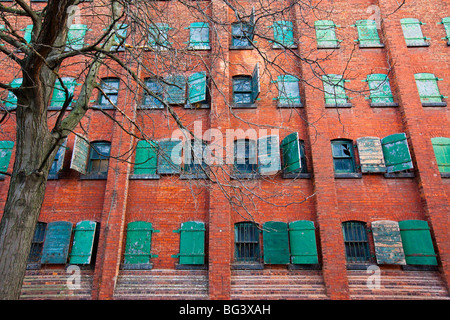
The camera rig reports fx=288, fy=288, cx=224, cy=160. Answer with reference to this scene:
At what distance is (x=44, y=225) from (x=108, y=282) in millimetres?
2966

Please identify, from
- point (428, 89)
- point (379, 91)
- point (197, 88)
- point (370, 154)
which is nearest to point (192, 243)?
point (197, 88)

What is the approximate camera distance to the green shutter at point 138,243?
352 inches

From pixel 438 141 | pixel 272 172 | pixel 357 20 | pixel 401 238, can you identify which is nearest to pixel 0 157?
pixel 272 172

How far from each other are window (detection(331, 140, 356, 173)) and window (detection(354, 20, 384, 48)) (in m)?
4.23

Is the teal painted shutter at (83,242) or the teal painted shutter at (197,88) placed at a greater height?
the teal painted shutter at (197,88)

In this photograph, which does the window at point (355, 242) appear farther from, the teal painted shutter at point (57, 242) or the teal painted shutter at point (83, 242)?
the teal painted shutter at point (57, 242)

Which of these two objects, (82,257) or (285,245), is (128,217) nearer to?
(82,257)

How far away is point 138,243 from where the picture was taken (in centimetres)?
903

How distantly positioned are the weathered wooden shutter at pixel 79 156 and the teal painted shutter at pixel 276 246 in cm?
632

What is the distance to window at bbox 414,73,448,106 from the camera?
10484 millimetres

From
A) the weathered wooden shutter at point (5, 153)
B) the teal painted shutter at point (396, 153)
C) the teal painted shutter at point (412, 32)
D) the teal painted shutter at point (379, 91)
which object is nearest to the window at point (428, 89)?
the teal painted shutter at point (379, 91)

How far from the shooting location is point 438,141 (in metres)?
9.98

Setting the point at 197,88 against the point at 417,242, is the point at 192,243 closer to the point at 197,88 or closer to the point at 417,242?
the point at 197,88

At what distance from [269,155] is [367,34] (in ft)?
22.3
